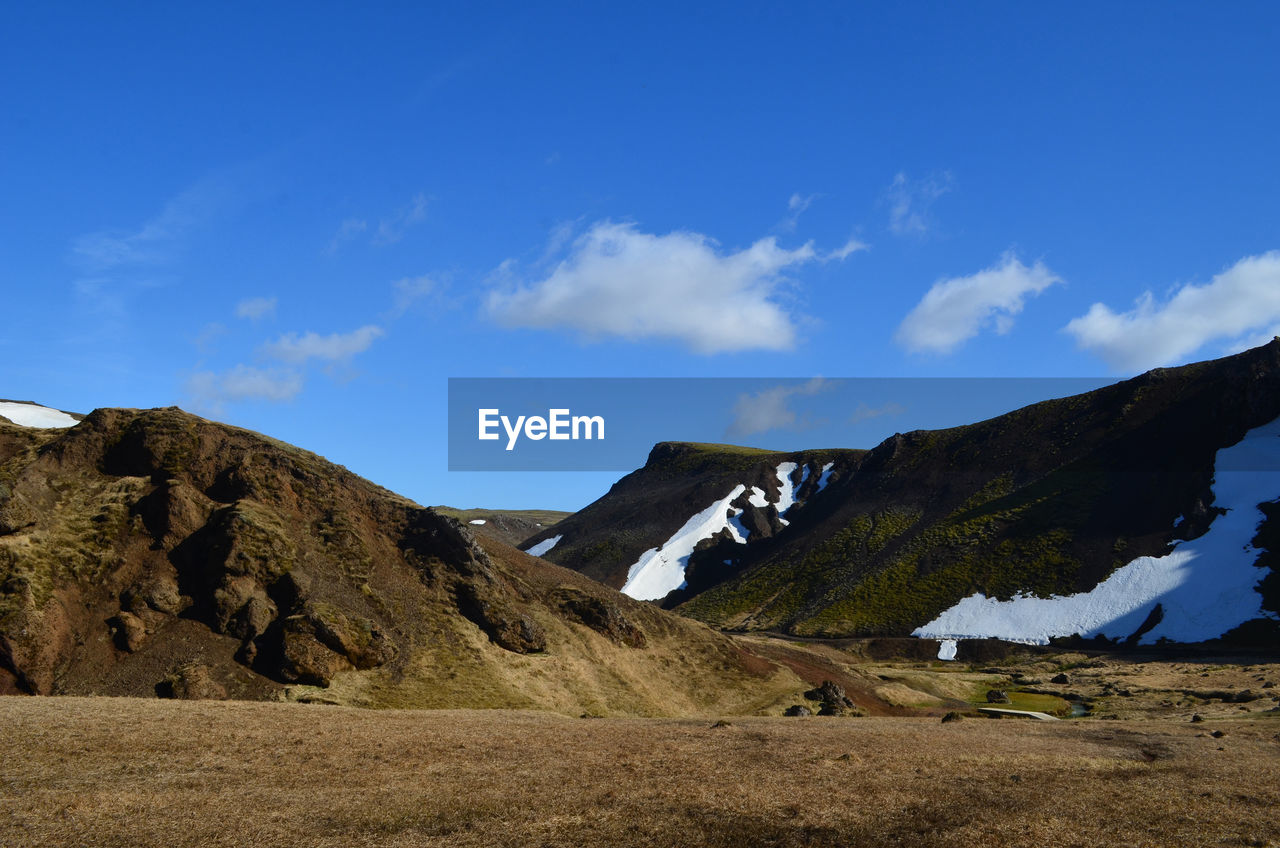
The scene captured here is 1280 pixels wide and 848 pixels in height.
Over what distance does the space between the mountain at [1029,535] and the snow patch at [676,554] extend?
Result: 1.35 ft

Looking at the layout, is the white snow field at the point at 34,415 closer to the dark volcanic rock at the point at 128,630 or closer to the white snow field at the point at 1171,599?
the dark volcanic rock at the point at 128,630

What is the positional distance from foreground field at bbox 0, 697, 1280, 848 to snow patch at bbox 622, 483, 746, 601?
12789 centimetres

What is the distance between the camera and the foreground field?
1830 cm

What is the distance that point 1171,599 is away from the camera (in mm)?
105750

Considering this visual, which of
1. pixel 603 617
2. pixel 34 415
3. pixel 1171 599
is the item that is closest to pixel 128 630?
pixel 603 617

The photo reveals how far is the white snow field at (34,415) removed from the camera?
76.9m

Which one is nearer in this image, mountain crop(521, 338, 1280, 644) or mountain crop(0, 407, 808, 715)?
mountain crop(0, 407, 808, 715)

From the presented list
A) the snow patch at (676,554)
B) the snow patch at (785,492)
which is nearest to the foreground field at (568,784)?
the snow patch at (676,554)

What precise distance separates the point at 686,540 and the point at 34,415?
120 meters

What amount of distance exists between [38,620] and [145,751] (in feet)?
66.1

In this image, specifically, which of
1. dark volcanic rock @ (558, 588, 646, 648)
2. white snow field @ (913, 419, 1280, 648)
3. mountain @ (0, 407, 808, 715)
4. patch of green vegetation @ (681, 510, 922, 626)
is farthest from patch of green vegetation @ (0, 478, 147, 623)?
patch of green vegetation @ (681, 510, 922, 626)

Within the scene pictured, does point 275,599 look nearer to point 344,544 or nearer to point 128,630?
point 128,630

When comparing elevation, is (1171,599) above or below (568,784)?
below

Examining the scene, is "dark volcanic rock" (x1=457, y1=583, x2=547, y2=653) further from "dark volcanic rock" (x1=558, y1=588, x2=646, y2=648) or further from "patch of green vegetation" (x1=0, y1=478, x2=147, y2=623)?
"patch of green vegetation" (x1=0, y1=478, x2=147, y2=623)
